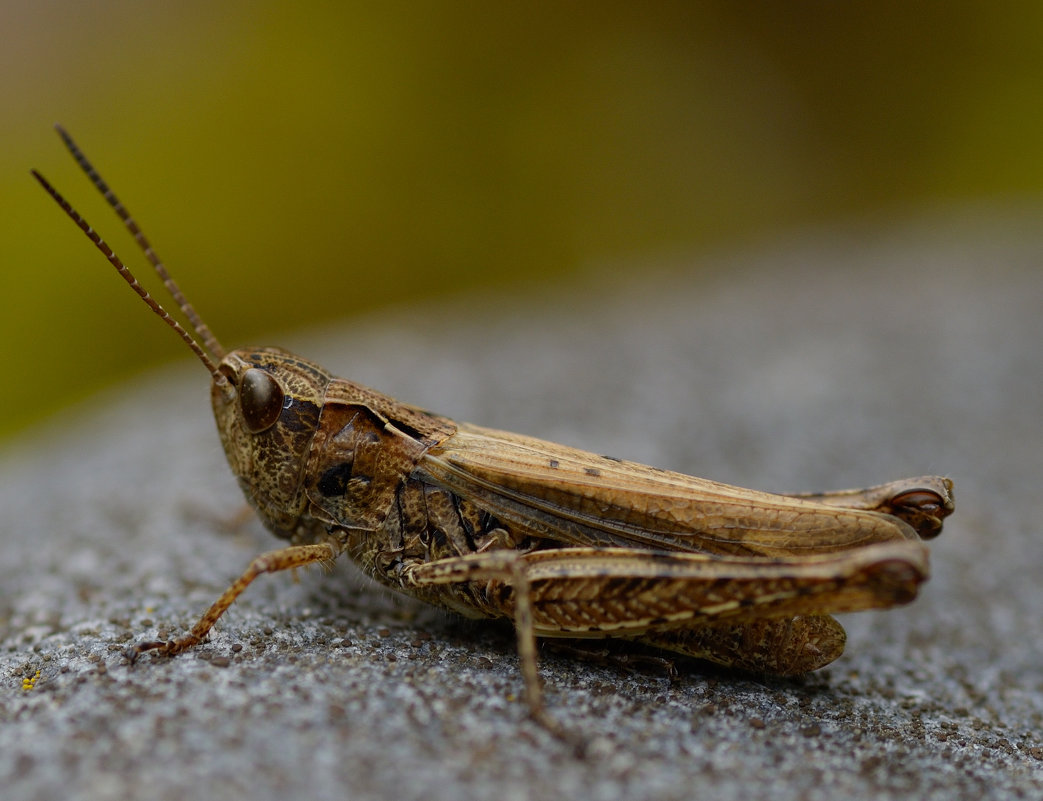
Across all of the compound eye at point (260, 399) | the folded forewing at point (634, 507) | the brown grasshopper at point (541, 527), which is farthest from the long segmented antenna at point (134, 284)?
the folded forewing at point (634, 507)

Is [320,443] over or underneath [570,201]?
underneath

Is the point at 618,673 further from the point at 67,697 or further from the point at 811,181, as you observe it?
the point at 811,181

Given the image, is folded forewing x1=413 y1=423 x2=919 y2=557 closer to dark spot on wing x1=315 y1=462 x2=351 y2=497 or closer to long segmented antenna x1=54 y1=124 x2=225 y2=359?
dark spot on wing x1=315 y1=462 x2=351 y2=497

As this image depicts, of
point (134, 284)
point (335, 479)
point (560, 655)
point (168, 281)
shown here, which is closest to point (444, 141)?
point (168, 281)

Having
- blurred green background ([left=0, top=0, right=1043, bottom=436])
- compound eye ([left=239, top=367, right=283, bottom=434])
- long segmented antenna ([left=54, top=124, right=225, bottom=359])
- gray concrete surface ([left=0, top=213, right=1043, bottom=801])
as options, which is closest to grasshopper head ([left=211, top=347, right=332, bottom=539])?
compound eye ([left=239, top=367, right=283, bottom=434])

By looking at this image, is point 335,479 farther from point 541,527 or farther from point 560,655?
point 560,655

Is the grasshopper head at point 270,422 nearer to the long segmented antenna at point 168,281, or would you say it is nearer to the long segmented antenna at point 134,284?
the long segmented antenna at point 134,284

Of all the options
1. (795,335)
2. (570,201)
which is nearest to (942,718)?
(795,335)
